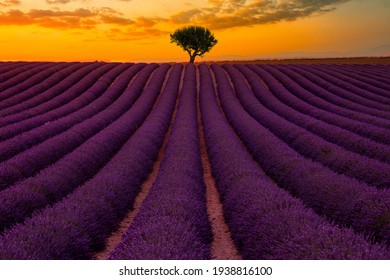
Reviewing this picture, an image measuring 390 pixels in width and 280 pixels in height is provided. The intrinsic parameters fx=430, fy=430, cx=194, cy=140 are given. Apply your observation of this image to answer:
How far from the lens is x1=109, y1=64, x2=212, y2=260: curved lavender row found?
451 cm

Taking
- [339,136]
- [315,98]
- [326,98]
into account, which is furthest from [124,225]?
[326,98]

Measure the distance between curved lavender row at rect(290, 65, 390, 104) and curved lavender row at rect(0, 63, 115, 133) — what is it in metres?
14.3

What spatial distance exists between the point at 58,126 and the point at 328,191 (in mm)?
10720

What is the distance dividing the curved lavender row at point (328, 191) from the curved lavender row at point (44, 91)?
526 inches

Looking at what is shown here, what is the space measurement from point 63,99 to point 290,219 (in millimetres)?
21264

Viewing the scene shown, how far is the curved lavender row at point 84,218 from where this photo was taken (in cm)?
503

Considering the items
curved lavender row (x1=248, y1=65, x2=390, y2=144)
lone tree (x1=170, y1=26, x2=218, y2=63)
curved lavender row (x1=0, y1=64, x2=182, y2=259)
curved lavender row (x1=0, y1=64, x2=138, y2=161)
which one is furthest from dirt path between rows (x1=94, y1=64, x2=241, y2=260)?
lone tree (x1=170, y1=26, x2=218, y2=63)

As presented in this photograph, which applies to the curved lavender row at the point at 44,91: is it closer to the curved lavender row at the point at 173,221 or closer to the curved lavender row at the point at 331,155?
the curved lavender row at the point at 331,155

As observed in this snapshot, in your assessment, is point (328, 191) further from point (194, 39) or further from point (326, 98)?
point (194, 39)

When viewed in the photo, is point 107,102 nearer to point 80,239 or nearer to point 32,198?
point 32,198

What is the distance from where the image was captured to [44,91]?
27516 millimetres

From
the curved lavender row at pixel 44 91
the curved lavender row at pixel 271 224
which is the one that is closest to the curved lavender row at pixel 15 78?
the curved lavender row at pixel 44 91

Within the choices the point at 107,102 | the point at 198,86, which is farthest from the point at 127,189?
the point at 198,86
